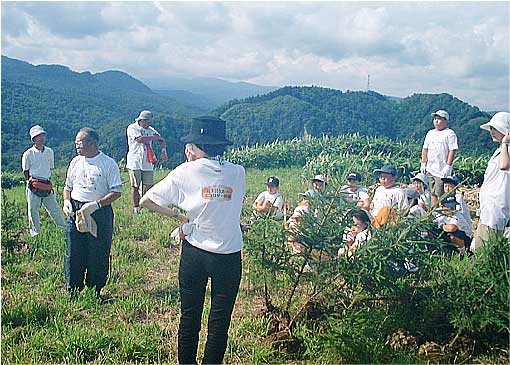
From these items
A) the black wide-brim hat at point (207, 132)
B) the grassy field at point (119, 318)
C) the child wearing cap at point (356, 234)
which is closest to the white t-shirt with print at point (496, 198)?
the child wearing cap at point (356, 234)

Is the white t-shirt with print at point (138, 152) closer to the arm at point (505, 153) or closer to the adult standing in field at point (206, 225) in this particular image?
the adult standing in field at point (206, 225)

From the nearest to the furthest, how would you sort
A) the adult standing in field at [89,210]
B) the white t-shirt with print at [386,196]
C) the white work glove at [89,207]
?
the white work glove at [89,207], the adult standing in field at [89,210], the white t-shirt with print at [386,196]

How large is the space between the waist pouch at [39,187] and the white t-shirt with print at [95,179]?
2675mm

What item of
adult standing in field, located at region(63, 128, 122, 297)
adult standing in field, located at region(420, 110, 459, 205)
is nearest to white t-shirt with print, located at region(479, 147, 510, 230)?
adult standing in field, located at region(420, 110, 459, 205)

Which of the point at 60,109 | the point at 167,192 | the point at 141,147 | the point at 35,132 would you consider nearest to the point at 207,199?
the point at 167,192

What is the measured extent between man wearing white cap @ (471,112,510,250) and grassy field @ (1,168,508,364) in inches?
61.8

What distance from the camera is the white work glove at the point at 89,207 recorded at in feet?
15.8

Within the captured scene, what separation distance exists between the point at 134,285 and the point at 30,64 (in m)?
105

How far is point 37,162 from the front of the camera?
731cm

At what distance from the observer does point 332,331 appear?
3885 mm

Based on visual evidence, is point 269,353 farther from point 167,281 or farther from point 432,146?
point 432,146

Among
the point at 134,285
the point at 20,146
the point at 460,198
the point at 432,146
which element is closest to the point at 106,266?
the point at 134,285

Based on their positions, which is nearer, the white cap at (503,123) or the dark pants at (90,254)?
the white cap at (503,123)

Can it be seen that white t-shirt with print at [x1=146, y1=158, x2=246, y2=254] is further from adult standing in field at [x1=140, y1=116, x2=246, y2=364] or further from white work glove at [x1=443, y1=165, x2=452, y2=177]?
white work glove at [x1=443, y1=165, x2=452, y2=177]
